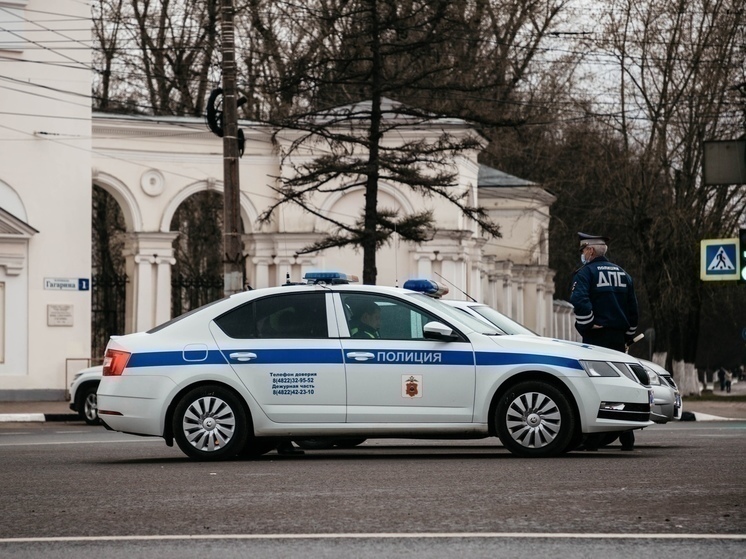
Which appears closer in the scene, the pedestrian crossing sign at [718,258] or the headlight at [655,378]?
the headlight at [655,378]

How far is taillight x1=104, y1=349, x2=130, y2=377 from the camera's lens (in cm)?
1272

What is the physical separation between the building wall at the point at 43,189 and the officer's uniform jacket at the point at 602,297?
1974cm

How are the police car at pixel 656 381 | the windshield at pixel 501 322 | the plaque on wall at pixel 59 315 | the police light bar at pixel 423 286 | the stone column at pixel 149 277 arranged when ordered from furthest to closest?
the stone column at pixel 149 277
the plaque on wall at pixel 59 315
the police car at pixel 656 381
the windshield at pixel 501 322
the police light bar at pixel 423 286

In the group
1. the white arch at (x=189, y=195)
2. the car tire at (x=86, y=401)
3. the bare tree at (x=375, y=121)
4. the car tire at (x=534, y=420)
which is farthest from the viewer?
the white arch at (x=189, y=195)

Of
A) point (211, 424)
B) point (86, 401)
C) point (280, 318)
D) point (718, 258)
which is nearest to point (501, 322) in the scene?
point (280, 318)

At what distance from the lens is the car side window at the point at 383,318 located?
12.5 m

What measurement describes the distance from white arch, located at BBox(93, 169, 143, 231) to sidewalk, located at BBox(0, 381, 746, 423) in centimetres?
666

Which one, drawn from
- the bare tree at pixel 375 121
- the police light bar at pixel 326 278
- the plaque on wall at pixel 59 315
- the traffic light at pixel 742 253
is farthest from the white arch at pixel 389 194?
the police light bar at pixel 326 278

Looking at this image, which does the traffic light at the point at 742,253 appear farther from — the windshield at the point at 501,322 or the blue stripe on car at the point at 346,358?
the blue stripe on car at the point at 346,358

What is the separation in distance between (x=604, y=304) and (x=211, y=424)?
12.6 feet

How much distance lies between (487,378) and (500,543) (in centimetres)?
539

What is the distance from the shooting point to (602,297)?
1389 cm

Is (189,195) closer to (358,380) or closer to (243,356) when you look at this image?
(243,356)

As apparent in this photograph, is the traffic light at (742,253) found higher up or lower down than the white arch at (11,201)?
lower down
